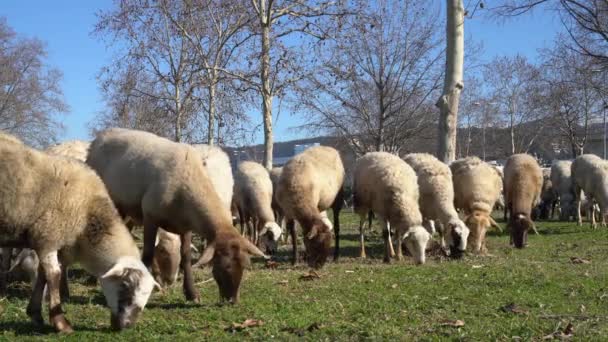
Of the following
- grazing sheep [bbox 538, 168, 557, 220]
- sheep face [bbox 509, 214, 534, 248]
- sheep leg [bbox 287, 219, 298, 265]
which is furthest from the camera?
grazing sheep [bbox 538, 168, 557, 220]

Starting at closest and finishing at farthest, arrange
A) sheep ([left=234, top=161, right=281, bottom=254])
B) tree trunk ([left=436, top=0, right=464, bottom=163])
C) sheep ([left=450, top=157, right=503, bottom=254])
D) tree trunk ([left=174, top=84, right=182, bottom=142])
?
sheep ([left=450, top=157, right=503, bottom=254]), sheep ([left=234, top=161, right=281, bottom=254]), tree trunk ([left=436, top=0, right=464, bottom=163]), tree trunk ([left=174, top=84, right=182, bottom=142])

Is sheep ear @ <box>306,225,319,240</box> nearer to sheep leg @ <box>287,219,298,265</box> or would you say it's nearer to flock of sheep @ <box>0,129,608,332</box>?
flock of sheep @ <box>0,129,608,332</box>

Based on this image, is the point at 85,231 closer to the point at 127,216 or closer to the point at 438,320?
the point at 127,216

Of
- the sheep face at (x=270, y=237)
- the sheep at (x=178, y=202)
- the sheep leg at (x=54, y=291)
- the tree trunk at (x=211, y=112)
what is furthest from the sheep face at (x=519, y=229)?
the tree trunk at (x=211, y=112)

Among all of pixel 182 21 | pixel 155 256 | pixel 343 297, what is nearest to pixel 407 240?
pixel 343 297

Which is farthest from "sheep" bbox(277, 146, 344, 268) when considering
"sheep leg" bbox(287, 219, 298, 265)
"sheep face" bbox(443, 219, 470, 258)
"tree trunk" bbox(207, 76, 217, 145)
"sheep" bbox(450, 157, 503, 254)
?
"tree trunk" bbox(207, 76, 217, 145)

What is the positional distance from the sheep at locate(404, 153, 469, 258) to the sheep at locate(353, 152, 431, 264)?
26.0 inches

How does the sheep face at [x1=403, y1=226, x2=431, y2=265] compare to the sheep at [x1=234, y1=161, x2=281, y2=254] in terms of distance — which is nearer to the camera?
the sheep face at [x1=403, y1=226, x2=431, y2=265]

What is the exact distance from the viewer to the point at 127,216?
9430mm

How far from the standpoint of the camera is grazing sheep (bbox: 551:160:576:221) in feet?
79.5

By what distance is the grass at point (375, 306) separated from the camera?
653 centimetres

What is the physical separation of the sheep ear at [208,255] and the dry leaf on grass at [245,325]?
91cm

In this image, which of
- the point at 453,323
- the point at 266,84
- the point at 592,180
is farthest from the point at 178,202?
the point at 592,180

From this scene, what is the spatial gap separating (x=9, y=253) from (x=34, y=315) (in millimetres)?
3242
